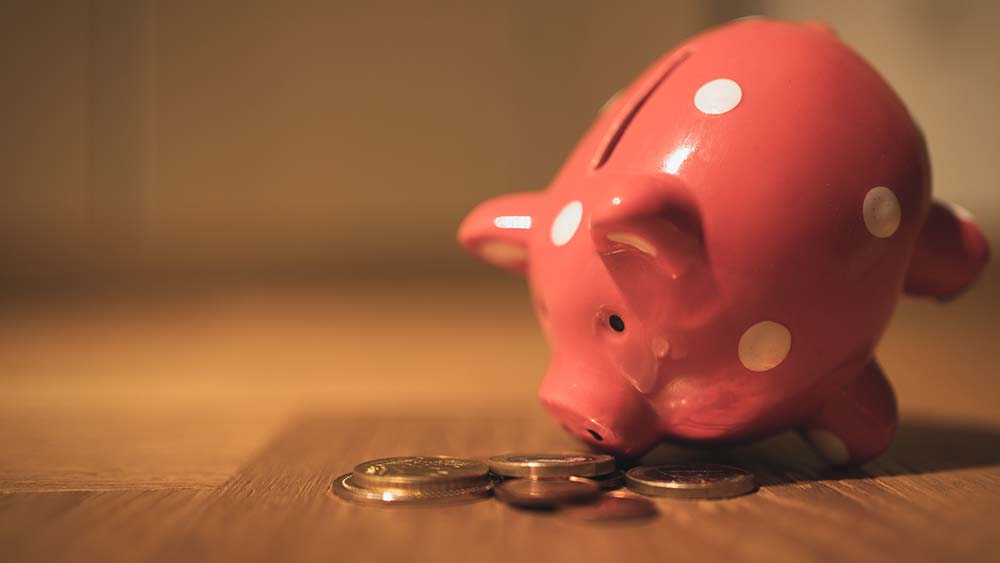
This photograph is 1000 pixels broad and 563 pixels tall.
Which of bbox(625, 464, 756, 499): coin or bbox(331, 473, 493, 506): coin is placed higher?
bbox(625, 464, 756, 499): coin

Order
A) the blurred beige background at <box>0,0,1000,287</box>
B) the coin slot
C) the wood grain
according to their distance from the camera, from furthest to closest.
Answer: the blurred beige background at <box>0,0,1000,287</box> < the coin slot < the wood grain

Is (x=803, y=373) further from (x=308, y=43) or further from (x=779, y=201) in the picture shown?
(x=308, y=43)

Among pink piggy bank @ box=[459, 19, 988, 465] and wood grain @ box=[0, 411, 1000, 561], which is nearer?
wood grain @ box=[0, 411, 1000, 561]

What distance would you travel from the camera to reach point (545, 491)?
61 centimetres

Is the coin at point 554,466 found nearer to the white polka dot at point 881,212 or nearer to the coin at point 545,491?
the coin at point 545,491

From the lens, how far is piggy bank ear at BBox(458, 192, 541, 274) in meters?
0.81

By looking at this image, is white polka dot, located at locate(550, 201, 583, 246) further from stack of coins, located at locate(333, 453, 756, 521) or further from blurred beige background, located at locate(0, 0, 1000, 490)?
blurred beige background, located at locate(0, 0, 1000, 490)

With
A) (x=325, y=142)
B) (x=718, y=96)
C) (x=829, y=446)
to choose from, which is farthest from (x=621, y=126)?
(x=325, y=142)

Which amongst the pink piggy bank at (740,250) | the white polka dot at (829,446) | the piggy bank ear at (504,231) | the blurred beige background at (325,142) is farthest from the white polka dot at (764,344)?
the blurred beige background at (325,142)

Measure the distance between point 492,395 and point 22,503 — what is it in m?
0.67

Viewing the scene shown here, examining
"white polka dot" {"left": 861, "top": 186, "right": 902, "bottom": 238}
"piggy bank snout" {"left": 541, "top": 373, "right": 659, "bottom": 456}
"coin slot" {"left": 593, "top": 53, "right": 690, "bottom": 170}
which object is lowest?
"piggy bank snout" {"left": 541, "top": 373, "right": 659, "bottom": 456}

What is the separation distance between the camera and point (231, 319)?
6.77ft

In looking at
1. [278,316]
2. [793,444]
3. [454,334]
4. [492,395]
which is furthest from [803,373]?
[278,316]

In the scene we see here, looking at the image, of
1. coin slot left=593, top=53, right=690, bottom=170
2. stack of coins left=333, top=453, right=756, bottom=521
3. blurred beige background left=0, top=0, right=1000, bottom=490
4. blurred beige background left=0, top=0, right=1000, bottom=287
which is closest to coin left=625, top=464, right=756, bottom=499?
stack of coins left=333, top=453, right=756, bottom=521
